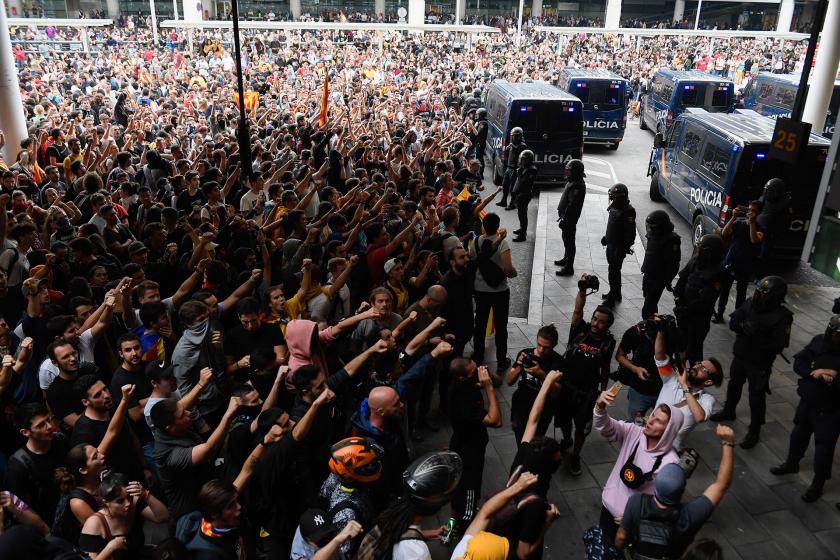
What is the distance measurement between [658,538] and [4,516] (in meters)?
3.30

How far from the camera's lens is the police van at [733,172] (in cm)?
990

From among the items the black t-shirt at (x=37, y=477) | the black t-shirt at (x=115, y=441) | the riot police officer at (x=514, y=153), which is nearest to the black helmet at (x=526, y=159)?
the riot police officer at (x=514, y=153)

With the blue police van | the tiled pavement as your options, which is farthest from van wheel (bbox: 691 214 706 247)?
the blue police van

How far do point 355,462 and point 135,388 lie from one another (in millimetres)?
1913

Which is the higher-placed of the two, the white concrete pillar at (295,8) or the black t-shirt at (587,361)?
the white concrete pillar at (295,8)

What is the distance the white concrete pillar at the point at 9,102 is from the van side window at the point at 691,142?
12654 mm

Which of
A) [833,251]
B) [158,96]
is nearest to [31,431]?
[833,251]

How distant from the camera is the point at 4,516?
10.6 feet

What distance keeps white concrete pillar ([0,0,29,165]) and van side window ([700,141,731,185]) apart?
12.6 m

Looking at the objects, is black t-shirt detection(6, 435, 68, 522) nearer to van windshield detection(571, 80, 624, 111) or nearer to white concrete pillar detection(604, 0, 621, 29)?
van windshield detection(571, 80, 624, 111)

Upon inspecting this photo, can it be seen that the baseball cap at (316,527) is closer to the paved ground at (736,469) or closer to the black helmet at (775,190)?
the paved ground at (736,469)

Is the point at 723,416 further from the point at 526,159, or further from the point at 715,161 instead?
the point at 526,159

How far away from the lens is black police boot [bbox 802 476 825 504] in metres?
5.10

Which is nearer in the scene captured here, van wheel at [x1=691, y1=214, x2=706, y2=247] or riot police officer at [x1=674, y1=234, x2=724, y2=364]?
riot police officer at [x1=674, y1=234, x2=724, y2=364]
